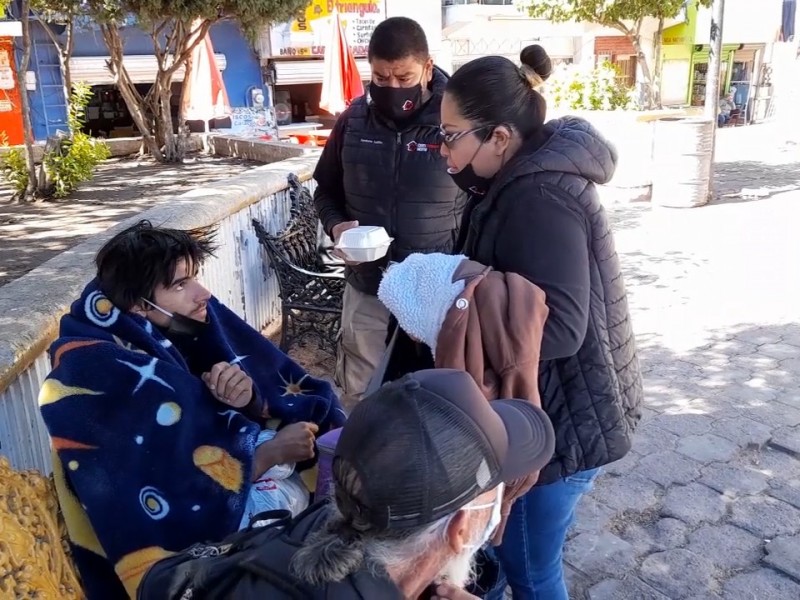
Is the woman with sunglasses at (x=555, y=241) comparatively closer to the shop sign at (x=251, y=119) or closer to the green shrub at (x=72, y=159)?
the green shrub at (x=72, y=159)

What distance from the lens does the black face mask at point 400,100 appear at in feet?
10.6

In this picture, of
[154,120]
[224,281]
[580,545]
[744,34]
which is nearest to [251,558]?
[580,545]

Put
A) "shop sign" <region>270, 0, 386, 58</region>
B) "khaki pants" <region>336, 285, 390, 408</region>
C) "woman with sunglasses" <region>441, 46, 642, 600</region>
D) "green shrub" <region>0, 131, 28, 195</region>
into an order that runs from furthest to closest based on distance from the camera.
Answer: "shop sign" <region>270, 0, 386, 58</region> < "green shrub" <region>0, 131, 28, 195</region> < "khaki pants" <region>336, 285, 390, 408</region> < "woman with sunglasses" <region>441, 46, 642, 600</region>

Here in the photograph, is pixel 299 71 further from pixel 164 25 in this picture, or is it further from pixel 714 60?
pixel 714 60

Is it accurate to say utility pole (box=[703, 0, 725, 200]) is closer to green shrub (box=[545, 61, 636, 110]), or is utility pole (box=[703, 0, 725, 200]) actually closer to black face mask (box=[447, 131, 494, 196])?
green shrub (box=[545, 61, 636, 110])

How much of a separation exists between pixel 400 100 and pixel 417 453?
240cm

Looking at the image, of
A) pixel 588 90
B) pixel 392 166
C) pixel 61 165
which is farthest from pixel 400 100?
pixel 588 90

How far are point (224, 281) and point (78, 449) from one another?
2798 millimetres

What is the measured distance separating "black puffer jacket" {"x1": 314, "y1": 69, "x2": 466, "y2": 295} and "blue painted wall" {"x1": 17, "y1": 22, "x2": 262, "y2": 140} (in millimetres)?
15058

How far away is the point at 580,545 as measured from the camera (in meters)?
3.13

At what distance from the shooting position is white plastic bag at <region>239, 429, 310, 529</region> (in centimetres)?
215

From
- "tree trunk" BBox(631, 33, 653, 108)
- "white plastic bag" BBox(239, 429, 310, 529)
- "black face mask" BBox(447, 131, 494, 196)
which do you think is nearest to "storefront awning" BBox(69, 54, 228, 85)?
"tree trunk" BBox(631, 33, 653, 108)

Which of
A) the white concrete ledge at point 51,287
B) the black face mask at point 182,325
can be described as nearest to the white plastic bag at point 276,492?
the black face mask at point 182,325

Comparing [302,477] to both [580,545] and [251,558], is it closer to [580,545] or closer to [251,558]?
[251,558]
